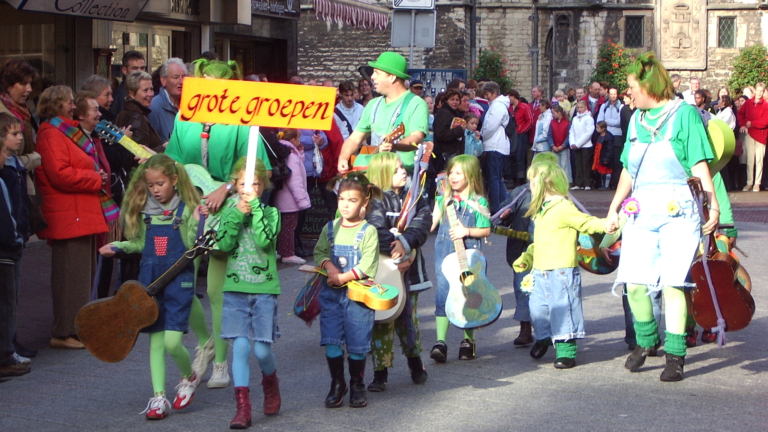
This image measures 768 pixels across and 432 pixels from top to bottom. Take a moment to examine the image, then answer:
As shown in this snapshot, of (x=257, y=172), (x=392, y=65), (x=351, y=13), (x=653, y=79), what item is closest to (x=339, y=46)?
(x=351, y=13)

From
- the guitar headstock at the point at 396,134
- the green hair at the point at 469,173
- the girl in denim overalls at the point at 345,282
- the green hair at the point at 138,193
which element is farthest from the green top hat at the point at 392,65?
the green hair at the point at 138,193

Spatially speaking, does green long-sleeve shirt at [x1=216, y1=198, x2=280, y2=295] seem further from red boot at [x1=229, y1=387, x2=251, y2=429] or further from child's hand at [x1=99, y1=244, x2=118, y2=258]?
child's hand at [x1=99, y1=244, x2=118, y2=258]

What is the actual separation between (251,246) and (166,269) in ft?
1.88

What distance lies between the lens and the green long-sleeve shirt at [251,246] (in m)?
5.21

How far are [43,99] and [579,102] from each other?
14.4 metres

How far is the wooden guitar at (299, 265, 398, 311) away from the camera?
5309mm

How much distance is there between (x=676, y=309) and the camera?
612cm

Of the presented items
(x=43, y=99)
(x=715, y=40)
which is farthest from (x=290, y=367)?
(x=715, y=40)

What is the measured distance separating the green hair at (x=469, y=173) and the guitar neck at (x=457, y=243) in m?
0.08

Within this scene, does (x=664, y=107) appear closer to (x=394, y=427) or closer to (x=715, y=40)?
(x=394, y=427)

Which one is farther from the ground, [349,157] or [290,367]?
[349,157]

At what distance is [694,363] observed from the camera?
6684 millimetres

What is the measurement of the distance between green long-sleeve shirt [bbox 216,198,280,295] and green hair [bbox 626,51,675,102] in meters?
2.34

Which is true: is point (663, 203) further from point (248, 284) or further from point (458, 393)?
point (248, 284)
